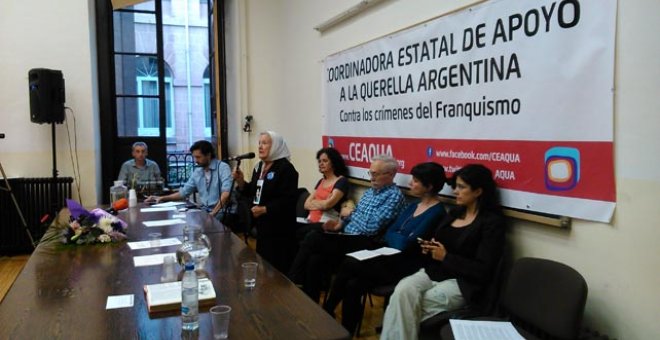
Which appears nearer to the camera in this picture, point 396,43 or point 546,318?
point 546,318

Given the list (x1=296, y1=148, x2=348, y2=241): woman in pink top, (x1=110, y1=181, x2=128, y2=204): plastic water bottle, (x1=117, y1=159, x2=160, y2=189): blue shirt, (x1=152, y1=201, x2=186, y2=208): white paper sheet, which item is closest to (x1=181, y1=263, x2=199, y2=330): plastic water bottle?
(x1=296, y1=148, x2=348, y2=241): woman in pink top

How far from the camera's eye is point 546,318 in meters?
1.98

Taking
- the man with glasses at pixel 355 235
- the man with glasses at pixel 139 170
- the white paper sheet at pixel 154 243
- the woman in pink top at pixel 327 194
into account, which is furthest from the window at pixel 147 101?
the white paper sheet at pixel 154 243

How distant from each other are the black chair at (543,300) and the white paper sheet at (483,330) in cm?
4

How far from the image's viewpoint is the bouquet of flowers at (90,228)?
252 centimetres

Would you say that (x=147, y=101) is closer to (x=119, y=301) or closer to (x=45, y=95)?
(x=45, y=95)

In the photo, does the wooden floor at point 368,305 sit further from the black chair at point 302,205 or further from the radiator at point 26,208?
the black chair at point 302,205

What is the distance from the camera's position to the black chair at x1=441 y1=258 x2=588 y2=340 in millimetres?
1885

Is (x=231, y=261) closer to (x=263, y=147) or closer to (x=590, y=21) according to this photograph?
(x=263, y=147)

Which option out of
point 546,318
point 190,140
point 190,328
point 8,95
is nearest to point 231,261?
point 190,328

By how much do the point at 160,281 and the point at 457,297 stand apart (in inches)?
53.5

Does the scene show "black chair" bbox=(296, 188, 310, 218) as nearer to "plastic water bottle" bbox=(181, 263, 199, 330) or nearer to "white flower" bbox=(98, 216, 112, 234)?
"white flower" bbox=(98, 216, 112, 234)

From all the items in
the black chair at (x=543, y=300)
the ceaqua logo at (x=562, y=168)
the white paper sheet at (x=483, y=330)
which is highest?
the ceaqua logo at (x=562, y=168)

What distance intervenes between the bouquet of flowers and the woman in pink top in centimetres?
151
